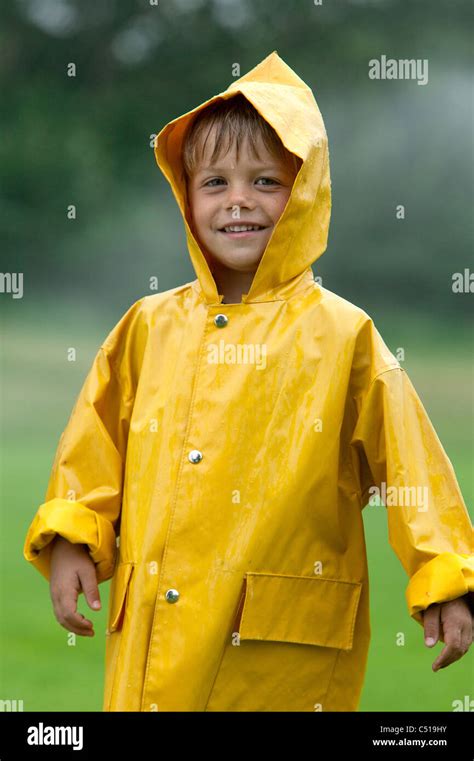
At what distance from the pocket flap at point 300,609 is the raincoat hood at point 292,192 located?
0.56m

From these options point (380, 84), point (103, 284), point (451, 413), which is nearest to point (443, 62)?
point (380, 84)

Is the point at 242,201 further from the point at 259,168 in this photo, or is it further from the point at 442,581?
the point at 442,581

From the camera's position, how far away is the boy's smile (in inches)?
83.4

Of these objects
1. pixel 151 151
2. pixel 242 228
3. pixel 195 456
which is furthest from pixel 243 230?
pixel 151 151

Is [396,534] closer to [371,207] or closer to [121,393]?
[121,393]

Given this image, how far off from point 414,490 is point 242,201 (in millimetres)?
639

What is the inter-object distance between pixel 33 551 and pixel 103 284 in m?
8.76

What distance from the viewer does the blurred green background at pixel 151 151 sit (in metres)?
10.6

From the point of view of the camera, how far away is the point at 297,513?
2.03 metres

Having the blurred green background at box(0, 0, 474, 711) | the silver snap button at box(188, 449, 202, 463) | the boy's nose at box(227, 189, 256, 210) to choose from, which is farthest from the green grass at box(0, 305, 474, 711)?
the boy's nose at box(227, 189, 256, 210)

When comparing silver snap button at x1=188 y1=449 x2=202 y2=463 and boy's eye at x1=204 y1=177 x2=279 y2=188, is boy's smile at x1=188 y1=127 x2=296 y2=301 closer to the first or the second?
boy's eye at x1=204 y1=177 x2=279 y2=188

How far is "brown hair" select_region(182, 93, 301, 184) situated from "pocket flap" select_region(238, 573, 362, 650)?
82 cm

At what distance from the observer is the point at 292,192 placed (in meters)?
2.11

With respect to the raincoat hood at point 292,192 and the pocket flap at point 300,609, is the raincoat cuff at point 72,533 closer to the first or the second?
the pocket flap at point 300,609
